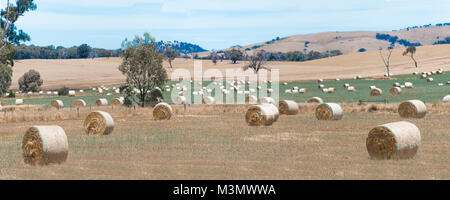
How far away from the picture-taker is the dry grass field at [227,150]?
52.0ft

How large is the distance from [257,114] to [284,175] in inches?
616

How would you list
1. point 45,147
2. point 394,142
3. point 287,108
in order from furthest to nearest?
point 287,108
point 394,142
point 45,147

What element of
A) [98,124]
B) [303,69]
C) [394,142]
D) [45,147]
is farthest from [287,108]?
[303,69]

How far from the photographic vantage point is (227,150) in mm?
20969

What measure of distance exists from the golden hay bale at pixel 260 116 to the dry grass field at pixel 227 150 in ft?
1.76

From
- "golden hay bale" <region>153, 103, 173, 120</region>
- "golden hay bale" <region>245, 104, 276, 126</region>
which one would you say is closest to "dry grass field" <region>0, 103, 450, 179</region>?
"golden hay bale" <region>245, 104, 276, 126</region>

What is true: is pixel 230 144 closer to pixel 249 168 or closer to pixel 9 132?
pixel 249 168

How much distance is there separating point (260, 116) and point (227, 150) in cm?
1002

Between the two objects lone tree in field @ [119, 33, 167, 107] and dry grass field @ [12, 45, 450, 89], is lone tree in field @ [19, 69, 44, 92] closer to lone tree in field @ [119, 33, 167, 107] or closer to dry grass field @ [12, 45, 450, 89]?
dry grass field @ [12, 45, 450, 89]

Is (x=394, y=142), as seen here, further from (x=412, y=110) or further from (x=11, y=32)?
(x=11, y=32)

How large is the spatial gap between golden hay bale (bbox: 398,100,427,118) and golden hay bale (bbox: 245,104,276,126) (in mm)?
8513

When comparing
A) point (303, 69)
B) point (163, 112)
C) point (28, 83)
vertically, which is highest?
point (163, 112)

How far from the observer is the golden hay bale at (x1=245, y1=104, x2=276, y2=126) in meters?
30.7
